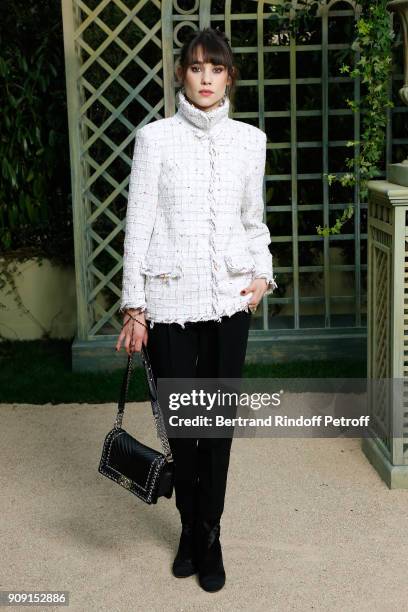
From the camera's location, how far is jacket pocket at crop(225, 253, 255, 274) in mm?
2758

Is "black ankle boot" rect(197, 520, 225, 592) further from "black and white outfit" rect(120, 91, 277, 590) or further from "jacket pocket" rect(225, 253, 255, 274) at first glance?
"jacket pocket" rect(225, 253, 255, 274)

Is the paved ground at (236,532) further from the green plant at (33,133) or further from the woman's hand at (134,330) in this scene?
the green plant at (33,133)

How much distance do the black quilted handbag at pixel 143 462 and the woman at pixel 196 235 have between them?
0.07 metres

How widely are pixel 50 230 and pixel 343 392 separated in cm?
256

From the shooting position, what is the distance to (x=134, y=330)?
9.06 ft

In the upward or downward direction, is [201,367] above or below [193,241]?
below

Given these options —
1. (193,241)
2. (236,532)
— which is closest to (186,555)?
(236,532)

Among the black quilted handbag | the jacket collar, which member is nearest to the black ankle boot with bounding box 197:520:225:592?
the black quilted handbag

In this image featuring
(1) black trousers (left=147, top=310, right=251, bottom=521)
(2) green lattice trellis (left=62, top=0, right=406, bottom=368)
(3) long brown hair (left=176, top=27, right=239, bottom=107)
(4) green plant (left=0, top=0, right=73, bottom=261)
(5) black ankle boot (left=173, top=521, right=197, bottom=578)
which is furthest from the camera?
(4) green plant (left=0, top=0, right=73, bottom=261)

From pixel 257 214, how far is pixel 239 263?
218 millimetres

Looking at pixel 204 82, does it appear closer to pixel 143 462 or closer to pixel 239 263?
pixel 239 263

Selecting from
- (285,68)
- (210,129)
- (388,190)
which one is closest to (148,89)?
(285,68)

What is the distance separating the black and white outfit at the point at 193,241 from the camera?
271 cm

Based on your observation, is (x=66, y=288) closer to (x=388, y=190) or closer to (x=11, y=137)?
(x=11, y=137)
